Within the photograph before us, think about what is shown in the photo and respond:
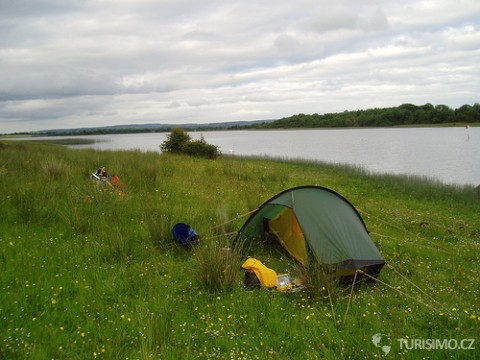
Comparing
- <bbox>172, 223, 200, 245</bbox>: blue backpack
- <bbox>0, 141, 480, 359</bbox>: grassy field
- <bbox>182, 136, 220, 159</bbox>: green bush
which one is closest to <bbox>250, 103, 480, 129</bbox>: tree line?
<bbox>182, 136, 220, 159</bbox>: green bush

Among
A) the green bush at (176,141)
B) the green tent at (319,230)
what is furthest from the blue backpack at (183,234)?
the green bush at (176,141)

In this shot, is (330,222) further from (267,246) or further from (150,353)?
(150,353)

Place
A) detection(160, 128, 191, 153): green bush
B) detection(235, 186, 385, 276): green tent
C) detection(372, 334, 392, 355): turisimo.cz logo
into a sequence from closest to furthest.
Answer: detection(372, 334, 392, 355): turisimo.cz logo, detection(235, 186, 385, 276): green tent, detection(160, 128, 191, 153): green bush

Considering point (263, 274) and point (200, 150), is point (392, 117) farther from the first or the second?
point (263, 274)

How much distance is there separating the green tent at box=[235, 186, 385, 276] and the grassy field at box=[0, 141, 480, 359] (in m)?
0.33

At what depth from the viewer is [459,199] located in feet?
46.3

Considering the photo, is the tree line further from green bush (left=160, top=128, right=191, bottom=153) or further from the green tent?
the green tent

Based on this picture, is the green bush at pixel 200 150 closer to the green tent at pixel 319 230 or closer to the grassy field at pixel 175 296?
the grassy field at pixel 175 296

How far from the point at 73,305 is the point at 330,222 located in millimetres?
3812

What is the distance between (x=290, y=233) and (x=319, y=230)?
0.97 meters

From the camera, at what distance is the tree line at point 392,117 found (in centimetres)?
8573

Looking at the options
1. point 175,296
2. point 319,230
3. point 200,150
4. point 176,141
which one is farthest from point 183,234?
point 176,141

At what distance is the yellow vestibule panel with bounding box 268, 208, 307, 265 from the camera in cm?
586

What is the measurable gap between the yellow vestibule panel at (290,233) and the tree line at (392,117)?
93.0 metres
